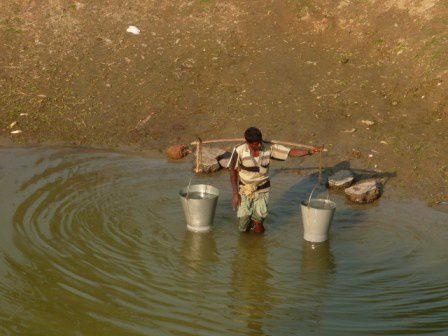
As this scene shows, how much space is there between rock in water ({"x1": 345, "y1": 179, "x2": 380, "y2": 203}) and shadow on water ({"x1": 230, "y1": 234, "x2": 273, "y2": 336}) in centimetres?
211

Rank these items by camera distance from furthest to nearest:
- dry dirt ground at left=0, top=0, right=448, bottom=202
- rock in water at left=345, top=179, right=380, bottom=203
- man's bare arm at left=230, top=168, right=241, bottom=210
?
dry dirt ground at left=0, top=0, right=448, bottom=202, rock in water at left=345, top=179, right=380, bottom=203, man's bare arm at left=230, top=168, right=241, bottom=210

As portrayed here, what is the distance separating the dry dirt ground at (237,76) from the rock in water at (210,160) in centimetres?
118

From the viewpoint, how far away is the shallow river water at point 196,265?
5797 millimetres

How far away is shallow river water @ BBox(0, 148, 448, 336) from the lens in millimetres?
5797

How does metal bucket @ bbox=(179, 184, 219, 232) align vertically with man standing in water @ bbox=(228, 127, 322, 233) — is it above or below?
below

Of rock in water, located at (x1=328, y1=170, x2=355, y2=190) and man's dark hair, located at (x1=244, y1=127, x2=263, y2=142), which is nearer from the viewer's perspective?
man's dark hair, located at (x1=244, y1=127, x2=263, y2=142)

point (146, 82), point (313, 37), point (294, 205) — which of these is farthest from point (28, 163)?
point (313, 37)

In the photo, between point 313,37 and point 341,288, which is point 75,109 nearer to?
point 313,37

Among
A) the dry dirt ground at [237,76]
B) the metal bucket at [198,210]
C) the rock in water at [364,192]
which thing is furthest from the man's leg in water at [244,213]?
the dry dirt ground at [237,76]

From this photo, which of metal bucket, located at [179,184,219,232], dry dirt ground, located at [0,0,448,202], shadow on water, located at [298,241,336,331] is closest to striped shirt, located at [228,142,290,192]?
metal bucket, located at [179,184,219,232]

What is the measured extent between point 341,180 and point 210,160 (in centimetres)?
231

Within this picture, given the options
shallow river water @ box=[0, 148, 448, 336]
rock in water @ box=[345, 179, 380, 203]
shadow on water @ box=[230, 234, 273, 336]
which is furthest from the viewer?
rock in water @ box=[345, 179, 380, 203]

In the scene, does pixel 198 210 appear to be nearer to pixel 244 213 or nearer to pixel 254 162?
pixel 244 213

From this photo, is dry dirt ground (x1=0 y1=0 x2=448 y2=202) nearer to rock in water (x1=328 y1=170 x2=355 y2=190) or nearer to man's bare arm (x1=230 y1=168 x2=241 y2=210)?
rock in water (x1=328 y1=170 x2=355 y2=190)
